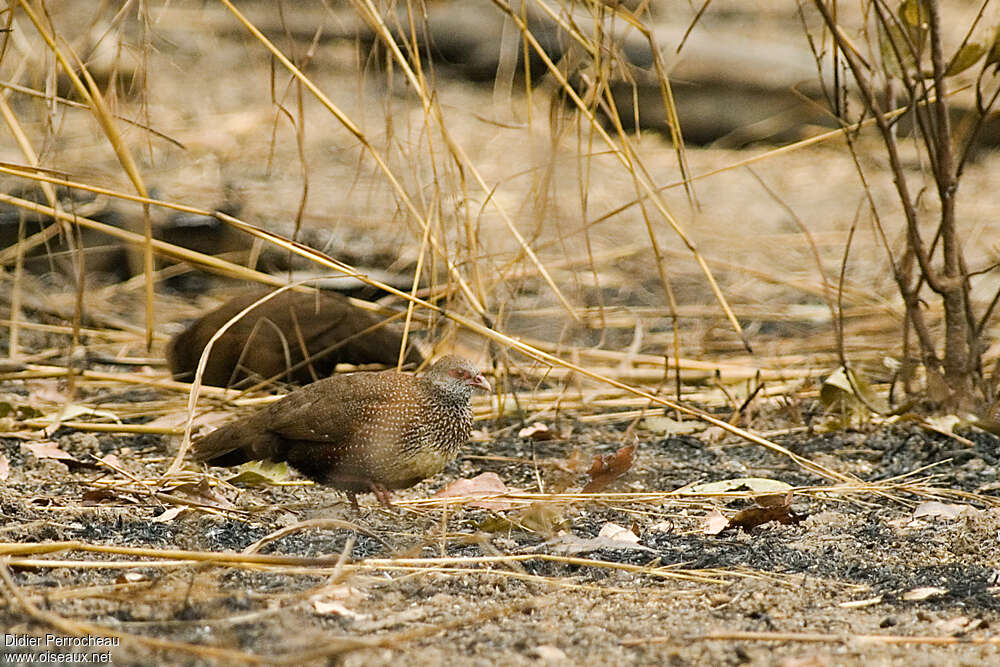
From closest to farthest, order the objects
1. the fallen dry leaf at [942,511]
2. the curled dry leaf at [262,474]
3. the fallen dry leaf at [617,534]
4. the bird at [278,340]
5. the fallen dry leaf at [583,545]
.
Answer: the fallen dry leaf at [583,545] < the fallen dry leaf at [617,534] < the fallen dry leaf at [942,511] < the curled dry leaf at [262,474] < the bird at [278,340]

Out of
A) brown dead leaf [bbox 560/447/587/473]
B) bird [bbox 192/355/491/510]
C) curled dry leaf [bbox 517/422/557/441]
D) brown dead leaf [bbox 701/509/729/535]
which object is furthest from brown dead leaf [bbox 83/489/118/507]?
brown dead leaf [bbox 701/509/729/535]

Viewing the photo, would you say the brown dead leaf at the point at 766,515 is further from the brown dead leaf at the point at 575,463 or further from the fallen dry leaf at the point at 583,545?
the brown dead leaf at the point at 575,463

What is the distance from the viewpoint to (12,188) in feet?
20.3

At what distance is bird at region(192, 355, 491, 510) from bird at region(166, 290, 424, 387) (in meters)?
1.06

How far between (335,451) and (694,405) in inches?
65.8

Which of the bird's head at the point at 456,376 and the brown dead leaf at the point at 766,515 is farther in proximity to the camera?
the bird's head at the point at 456,376

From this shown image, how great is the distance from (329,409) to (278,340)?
137 cm

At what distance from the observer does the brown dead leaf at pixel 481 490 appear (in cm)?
336

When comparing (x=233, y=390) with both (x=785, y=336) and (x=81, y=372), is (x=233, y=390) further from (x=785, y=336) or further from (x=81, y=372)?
(x=785, y=336)

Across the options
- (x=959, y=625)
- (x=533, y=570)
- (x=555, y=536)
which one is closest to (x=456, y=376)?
(x=555, y=536)

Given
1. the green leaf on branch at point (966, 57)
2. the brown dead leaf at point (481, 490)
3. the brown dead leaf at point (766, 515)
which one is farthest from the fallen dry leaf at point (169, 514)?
the green leaf on branch at point (966, 57)

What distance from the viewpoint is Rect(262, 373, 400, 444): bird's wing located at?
3.52 meters

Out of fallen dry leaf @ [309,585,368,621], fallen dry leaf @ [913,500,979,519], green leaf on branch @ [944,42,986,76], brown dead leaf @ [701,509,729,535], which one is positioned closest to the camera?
fallen dry leaf @ [309,585,368,621]

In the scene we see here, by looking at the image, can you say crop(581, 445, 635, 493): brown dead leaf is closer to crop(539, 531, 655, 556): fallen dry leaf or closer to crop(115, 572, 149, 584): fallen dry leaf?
crop(539, 531, 655, 556): fallen dry leaf
